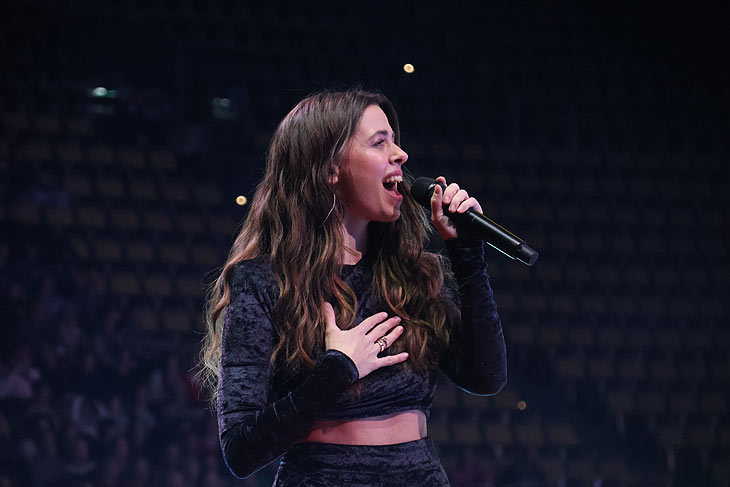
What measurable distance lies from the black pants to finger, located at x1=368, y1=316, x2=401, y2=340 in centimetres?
18

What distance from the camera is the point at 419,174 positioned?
4328mm

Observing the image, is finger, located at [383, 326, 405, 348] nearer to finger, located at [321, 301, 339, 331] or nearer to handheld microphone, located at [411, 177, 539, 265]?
finger, located at [321, 301, 339, 331]

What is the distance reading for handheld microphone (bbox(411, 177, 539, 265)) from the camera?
3.71ft

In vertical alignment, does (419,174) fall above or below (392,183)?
above

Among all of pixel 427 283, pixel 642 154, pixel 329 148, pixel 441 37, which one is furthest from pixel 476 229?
pixel 642 154

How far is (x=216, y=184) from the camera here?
421 cm

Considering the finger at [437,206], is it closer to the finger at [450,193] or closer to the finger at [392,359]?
the finger at [450,193]

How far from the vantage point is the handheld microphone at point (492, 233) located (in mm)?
1130

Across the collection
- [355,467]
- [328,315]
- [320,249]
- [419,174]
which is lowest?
[355,467]

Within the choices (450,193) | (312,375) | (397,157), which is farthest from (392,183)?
(312,375)

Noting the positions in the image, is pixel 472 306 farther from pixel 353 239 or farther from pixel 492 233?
pixel 353 239

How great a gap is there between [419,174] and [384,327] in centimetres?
314

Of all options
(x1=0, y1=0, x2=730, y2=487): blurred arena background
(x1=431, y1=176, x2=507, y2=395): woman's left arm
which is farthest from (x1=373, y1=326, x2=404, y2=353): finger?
(x1=0, y1=0, x2=730, y2=487): blurred arena background

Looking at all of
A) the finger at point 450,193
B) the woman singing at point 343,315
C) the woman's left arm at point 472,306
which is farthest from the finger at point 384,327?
the finger at point 450,193
